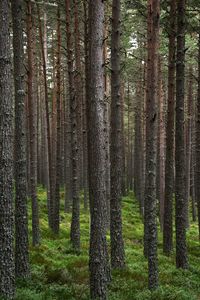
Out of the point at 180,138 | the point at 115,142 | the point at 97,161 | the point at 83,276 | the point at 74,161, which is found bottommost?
the point at 83,276

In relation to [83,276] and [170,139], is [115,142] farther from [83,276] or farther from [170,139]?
[83,276]

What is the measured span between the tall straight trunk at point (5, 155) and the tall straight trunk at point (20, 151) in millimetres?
1858

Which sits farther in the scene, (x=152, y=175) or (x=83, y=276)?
Result: (x=83, y=276)

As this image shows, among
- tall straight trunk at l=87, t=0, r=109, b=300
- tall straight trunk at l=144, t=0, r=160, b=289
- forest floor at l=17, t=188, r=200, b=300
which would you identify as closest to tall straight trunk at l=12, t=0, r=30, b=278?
forest floor at l=17, t=188, r=200, b=300

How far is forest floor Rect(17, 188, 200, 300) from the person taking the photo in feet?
30.6

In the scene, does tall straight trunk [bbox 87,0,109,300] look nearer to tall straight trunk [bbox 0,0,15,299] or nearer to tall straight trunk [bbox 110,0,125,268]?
tall straight trunk [bbox 0,0,15,299]

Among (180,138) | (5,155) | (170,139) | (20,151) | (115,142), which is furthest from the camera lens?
(170,139)

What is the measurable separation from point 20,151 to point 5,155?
1.95 m

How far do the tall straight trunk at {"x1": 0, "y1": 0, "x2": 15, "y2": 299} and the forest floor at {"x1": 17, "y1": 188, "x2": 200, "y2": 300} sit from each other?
93 cm

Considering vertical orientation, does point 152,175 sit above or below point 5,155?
below

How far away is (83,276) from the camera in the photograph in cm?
1104

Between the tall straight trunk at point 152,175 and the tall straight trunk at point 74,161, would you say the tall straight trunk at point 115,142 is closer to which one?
the tall straight trunk at point 152,175

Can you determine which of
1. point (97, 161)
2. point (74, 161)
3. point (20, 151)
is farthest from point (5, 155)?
point (74, 161)

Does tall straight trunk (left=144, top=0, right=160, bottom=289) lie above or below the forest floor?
above
